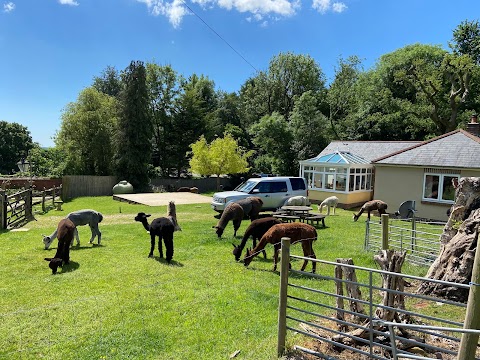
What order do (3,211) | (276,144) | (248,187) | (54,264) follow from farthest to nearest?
(276,144)
(248,187)
(3,211)
(54,264)

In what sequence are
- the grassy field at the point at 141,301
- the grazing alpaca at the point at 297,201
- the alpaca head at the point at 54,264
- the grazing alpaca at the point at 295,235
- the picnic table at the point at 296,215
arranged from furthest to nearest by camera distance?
the grazing alpaca at the point at 297,201 < the picnic table at the point at 296,215 < the grazing alpaca at the point at 295,235 < the alpaca head at the point at 54,264 < the grassy field at the point at 141,301

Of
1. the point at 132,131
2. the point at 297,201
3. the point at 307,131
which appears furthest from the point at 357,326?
the point at 132,131

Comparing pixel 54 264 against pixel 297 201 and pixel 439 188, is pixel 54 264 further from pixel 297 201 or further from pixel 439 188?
pixel 439 188

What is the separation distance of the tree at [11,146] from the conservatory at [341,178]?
1872 inches

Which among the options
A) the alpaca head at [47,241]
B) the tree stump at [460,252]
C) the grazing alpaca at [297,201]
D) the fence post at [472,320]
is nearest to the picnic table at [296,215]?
the grazing alpaca at [297,201]

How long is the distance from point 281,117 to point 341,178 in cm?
1608

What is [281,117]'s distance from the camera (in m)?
36.5

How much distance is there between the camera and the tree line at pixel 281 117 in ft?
105

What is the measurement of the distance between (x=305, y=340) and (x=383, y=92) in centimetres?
Result: 3584

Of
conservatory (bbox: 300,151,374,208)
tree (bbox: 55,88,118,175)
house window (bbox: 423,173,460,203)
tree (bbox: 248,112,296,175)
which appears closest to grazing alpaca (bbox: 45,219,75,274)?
conservatory (bbox: 300,151,374,208)

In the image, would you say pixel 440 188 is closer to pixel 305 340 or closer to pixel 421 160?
pixel 421 160

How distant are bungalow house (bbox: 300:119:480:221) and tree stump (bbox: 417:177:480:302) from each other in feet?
37.5

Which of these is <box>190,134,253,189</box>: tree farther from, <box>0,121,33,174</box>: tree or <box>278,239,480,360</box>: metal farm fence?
<box>0,121,33,174</box>: tree

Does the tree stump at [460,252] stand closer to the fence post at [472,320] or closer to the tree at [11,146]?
the fence post at [472,320]
